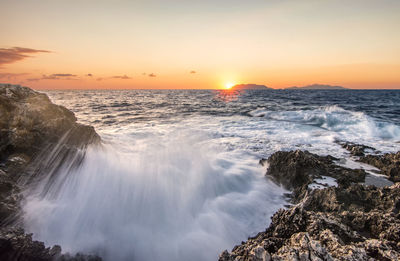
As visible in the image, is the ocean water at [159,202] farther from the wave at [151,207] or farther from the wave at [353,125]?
the wave at [353,125]

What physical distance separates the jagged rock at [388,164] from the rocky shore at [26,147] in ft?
28.7

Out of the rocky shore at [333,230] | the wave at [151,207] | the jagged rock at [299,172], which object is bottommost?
the wave at [151,207]

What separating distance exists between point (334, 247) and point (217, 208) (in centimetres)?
340

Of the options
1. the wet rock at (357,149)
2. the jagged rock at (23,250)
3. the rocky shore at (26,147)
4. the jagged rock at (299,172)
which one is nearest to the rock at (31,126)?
the rocky shore at (26,147)

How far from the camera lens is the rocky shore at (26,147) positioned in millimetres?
3328

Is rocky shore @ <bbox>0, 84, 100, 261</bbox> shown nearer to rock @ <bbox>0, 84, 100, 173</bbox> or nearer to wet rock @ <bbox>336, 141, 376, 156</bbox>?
rock @ <bbox>0, 84, 100, 173</bbox>

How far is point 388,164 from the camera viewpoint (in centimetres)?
679

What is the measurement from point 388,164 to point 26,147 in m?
11.6

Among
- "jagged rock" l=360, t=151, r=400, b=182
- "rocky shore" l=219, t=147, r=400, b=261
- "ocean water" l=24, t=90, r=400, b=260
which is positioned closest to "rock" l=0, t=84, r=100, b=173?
"ocean water" l=24, t=90, r=400, b=260

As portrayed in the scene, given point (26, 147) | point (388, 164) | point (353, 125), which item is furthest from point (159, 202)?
point (353, 125)

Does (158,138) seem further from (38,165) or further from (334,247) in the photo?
(334,247)

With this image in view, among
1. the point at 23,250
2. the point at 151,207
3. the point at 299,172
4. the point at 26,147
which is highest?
the point at 26,147

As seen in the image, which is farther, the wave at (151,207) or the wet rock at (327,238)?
the wave at (151,207)

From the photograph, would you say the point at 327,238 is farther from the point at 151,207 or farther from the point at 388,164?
the point at 388,164
